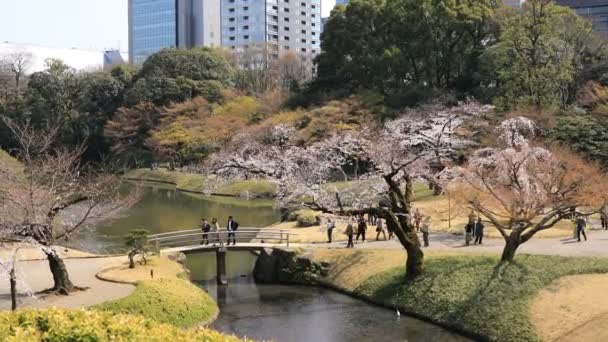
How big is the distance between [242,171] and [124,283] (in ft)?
25.2

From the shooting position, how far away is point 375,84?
2025 inches

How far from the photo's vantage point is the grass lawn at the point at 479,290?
662 inches

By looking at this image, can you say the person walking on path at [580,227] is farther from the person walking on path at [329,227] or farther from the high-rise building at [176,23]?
the high-rise building at [176,23]

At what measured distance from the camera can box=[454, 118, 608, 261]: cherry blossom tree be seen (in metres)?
19.3

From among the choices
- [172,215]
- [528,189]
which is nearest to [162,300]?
[528,189]

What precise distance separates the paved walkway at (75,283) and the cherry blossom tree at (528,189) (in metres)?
11.5

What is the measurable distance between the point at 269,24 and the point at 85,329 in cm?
11204

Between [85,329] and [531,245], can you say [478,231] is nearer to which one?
[531,245]

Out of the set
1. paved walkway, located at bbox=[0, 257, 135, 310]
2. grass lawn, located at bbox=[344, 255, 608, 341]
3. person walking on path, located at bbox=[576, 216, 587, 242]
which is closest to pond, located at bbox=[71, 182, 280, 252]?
paved walkway, located at bbox=[0, 257, 135, 310]

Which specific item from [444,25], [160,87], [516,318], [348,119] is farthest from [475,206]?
[160,87]

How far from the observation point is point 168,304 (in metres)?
17.9

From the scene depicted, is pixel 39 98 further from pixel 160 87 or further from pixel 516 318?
pixel 516 318

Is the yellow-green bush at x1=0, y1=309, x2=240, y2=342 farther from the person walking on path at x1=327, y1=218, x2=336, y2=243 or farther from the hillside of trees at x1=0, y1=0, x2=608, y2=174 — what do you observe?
the hillside of trees at x1=0, y1=0, x2=608, y2=174

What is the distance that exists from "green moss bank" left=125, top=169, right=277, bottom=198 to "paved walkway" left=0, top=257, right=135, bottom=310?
56.9 feet
